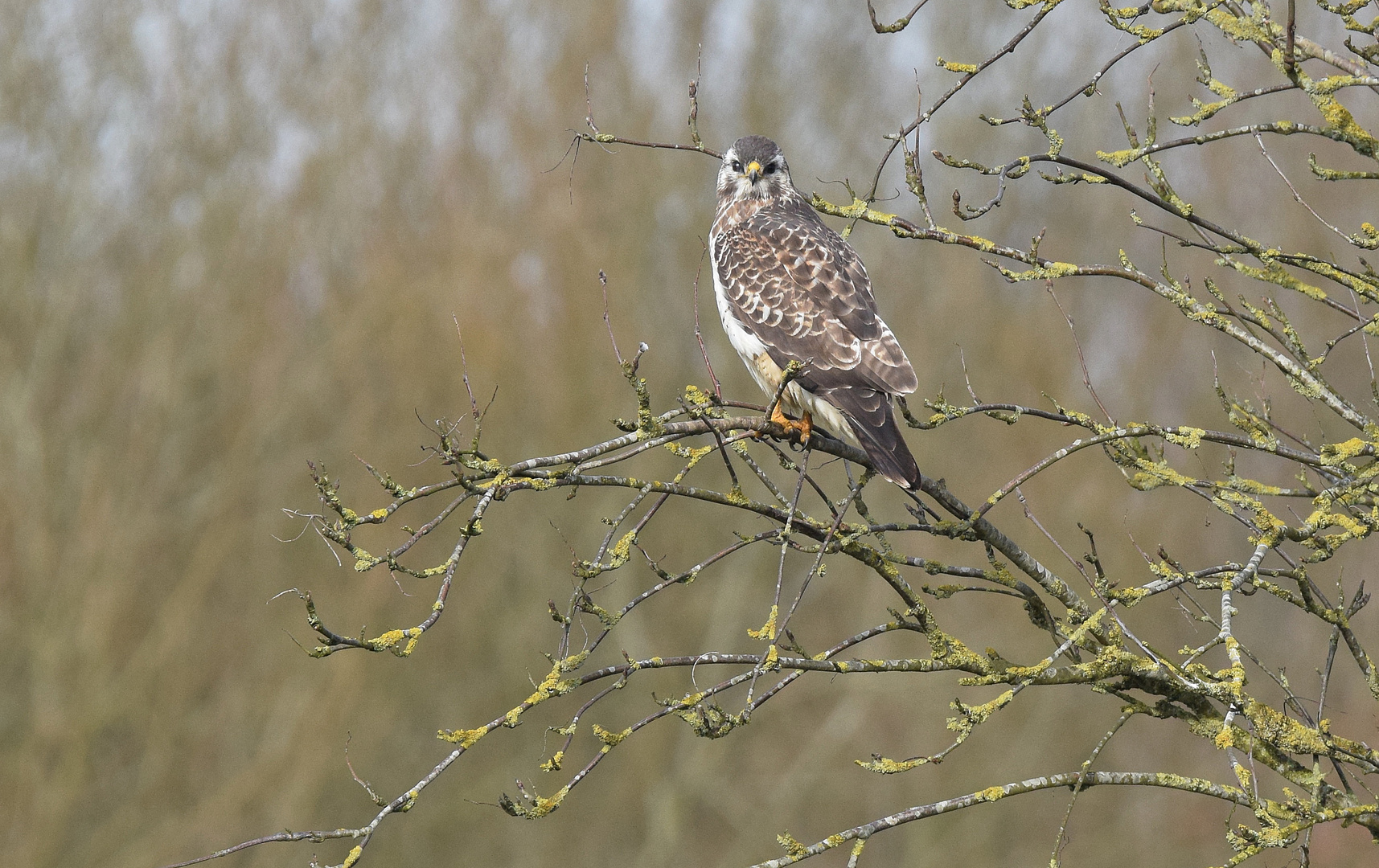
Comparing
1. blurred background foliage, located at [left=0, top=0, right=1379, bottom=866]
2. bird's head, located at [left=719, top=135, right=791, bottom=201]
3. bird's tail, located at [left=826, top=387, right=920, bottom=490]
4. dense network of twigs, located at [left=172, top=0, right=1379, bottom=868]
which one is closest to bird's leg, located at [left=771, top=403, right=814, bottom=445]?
bird's tail, located at [left=826, top=387, right=920, bottom=490]

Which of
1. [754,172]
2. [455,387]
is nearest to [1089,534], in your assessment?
[754,172]

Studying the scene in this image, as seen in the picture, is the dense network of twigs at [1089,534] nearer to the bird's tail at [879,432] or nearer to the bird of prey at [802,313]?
the bird's tail at [879,432]

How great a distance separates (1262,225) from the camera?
17031 millimetres

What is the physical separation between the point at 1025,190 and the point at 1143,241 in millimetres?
3375

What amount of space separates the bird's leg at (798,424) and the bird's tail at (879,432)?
0.55ft

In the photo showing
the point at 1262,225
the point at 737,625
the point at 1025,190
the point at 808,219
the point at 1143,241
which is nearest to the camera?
the point at 808,219

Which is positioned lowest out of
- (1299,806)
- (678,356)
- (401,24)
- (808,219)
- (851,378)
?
(1299,806)

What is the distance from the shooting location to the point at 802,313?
537 cm

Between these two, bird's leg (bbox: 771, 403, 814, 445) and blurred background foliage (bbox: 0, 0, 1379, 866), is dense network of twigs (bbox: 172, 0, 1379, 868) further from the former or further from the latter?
blurred background foliage (bbox: 0, 0, 1379, 866)

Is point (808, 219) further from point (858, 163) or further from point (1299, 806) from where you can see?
point (858, 163)

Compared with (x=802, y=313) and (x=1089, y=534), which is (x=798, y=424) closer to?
(x=802, y=313)

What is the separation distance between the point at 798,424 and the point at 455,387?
8296 millimetres

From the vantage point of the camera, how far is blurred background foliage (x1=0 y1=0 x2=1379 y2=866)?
34.2ft

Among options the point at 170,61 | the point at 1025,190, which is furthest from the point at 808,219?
the point at 1025,190
